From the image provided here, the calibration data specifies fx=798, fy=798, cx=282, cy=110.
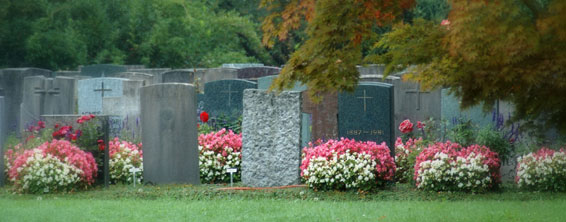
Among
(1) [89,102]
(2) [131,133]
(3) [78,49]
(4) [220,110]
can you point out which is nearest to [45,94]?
(1) [89,102]

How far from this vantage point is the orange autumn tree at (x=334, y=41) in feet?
25.1

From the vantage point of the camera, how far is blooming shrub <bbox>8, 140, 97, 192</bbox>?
39.4 ft

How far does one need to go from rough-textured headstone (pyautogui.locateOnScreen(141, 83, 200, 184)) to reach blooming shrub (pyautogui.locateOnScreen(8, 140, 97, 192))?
1.12m

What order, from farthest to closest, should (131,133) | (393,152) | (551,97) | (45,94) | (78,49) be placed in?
1. (78,49)
2. (45,94)
3. (131,133)
4. (393,152)
5. (551,97)

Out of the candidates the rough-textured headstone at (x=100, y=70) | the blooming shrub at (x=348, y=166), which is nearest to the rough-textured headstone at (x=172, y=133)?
the blooming shrub at (x=348, y=166)

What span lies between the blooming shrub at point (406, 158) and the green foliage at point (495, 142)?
1.01 meters

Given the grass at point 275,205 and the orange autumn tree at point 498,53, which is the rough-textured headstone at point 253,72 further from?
the orange autumn tree at point 498,53

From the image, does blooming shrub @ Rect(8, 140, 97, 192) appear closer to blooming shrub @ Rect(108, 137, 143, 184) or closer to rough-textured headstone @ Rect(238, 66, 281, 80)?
blooming shrub @ Rect(108, 137, 143, 184)

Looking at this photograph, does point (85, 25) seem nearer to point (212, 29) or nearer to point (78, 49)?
point (78, 49)

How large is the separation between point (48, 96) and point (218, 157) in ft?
22.4

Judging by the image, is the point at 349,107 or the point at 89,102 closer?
the point at 349,107

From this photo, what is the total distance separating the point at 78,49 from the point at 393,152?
2110 cm

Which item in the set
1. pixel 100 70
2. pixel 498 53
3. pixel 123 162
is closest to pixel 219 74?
pixel 100 70

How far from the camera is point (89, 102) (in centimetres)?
1961
